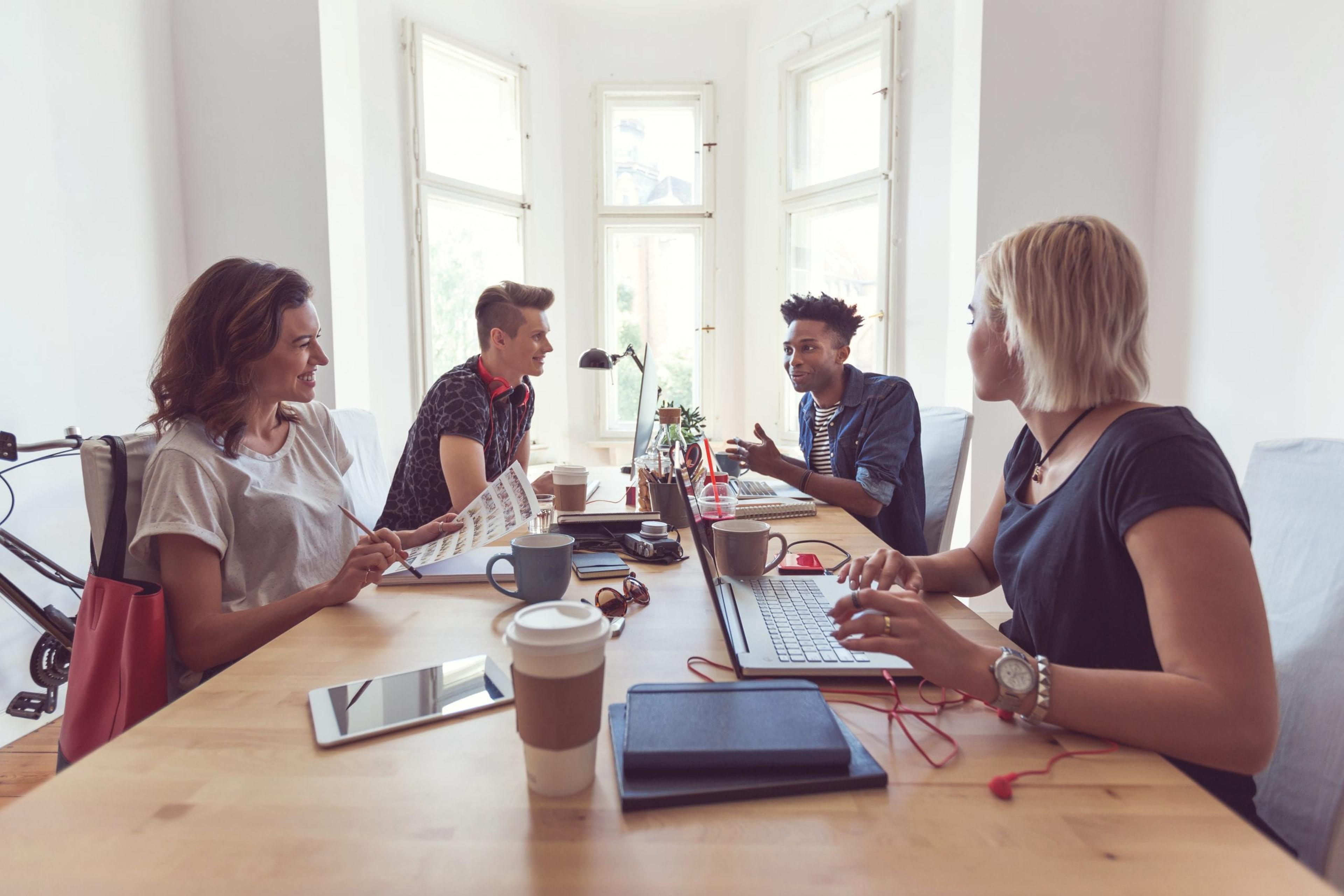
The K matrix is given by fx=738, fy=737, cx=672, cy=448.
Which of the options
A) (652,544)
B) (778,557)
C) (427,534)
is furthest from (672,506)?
(427,534)

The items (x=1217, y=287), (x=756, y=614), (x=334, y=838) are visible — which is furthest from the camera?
(x=1217, y=287)

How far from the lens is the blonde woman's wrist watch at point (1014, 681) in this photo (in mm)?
722

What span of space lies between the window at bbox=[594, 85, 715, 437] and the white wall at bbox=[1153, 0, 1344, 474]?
2.35 m

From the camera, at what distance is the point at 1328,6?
6.91 ft

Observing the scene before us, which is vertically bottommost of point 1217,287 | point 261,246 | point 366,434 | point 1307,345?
point 366,434

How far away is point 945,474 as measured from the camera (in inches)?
92.1

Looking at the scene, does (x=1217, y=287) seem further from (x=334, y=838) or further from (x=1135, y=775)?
(x=334, y=838)

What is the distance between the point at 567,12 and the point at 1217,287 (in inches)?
143

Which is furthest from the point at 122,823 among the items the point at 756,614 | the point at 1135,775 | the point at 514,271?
the point at 514,271

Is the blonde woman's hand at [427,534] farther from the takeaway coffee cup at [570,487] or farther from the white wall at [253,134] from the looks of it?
the white wall at [253,134]

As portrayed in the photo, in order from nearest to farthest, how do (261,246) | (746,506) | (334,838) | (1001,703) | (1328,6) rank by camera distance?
(334,838) → (1001,703) → (746,506) → (1328,6) → (261,246)

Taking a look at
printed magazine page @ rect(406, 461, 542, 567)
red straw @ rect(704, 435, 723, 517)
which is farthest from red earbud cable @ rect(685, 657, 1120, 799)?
red straw @ rect(704, 435, 723, 517)

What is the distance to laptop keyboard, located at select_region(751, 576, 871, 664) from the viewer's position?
0.90 meters

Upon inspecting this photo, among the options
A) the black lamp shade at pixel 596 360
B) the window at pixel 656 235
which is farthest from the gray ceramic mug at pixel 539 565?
the window at pixel 656 235
